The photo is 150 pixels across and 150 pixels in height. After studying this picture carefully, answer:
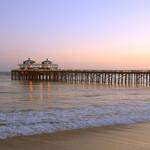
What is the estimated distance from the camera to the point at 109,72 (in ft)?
221

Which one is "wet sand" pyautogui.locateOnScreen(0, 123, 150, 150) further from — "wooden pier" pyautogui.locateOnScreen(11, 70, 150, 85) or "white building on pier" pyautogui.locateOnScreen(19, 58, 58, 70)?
"white building on pier" pyautogui.locateOnScreen(19, 58, 58, 70)

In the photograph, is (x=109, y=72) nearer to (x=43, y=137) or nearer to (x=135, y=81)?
(x=135, y=81)

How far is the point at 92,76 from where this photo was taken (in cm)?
7169

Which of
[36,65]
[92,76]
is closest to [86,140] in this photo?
[92,76]

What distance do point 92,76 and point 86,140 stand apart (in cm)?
6323

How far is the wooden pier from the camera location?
63438mm

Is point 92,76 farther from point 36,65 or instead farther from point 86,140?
point 86,140

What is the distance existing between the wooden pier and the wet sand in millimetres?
50841

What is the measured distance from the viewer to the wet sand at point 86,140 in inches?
304

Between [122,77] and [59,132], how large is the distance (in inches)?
2229

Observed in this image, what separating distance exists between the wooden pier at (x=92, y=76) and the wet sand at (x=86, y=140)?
5084 centimetres

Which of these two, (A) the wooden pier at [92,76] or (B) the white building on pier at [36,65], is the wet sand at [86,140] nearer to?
(A) the wooden pier at [92,76]

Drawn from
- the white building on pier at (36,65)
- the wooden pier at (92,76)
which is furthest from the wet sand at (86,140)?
the white building on pier at (36,65)

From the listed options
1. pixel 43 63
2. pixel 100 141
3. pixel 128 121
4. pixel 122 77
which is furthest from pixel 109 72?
pixel 100 141
